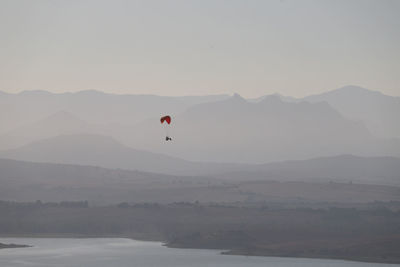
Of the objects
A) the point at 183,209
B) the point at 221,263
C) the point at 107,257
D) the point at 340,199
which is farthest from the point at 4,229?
the point at 340,199

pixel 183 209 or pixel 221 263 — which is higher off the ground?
pixel 183 209

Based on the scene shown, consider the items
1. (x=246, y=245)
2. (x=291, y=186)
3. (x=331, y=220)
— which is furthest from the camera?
(x=291, y=186)

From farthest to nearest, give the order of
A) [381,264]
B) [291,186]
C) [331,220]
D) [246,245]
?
[291,186] < [331,220] < [246,245] < [381,264]

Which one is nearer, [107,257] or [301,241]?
[107,257]

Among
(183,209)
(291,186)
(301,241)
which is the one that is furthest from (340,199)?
(301,241)

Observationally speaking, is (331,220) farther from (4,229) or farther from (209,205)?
(4,229)

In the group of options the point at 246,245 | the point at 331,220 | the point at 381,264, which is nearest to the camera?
the point at 381,264

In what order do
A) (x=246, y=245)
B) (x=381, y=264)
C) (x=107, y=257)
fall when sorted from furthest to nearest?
(x=246, y=245), (x=107, y=257), (x=381, y=264)

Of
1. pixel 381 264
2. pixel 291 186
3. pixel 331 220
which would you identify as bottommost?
pixel 381 264

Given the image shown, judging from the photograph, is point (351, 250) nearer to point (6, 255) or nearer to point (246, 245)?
point (246, 245)
